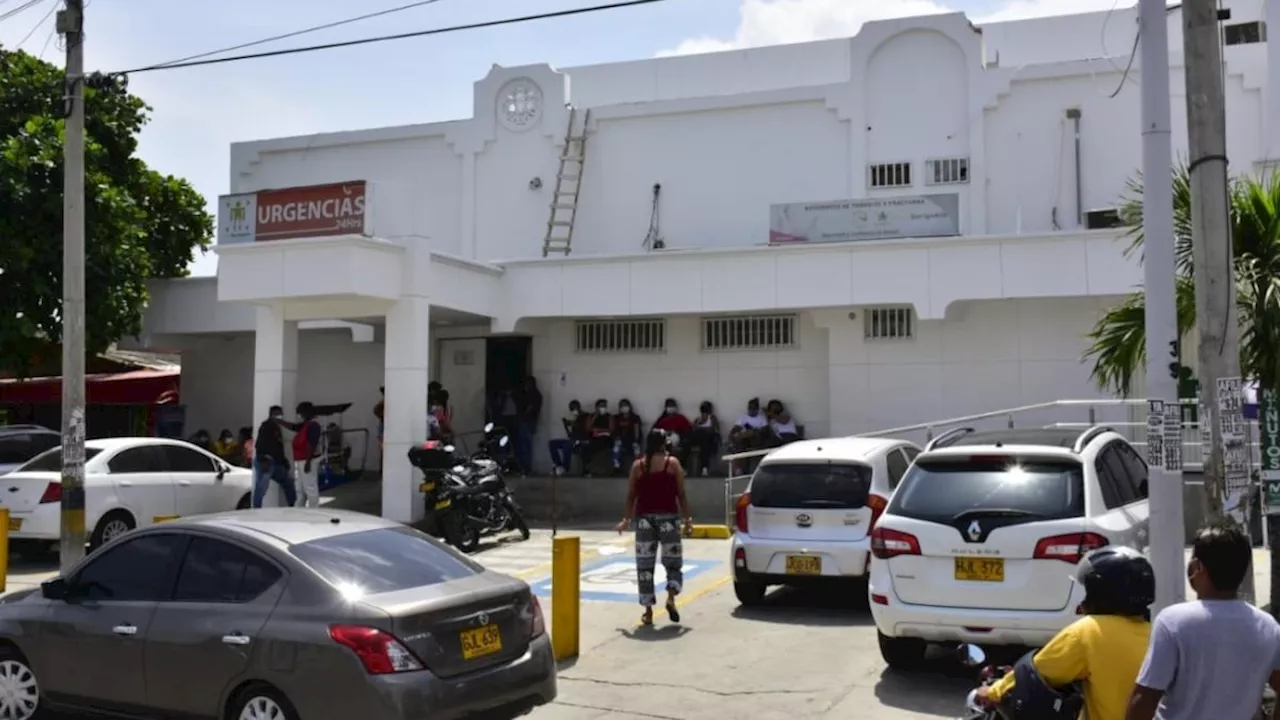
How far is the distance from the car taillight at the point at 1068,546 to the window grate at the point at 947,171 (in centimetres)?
1449

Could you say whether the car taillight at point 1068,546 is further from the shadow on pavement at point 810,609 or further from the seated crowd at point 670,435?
the seated crowd at point 670,435

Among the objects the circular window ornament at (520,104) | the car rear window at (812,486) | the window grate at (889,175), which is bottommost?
the car rear window at (812,486)

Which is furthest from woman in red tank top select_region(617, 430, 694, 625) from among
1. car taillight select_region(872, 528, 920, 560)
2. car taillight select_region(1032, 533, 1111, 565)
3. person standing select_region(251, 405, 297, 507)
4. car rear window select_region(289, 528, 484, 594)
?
person standing select_region(251, 405, 297, 507)

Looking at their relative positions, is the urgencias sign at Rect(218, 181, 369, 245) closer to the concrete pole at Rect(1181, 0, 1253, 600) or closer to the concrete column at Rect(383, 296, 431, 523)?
the concrete column at Rect(383, 296, 431, 523)

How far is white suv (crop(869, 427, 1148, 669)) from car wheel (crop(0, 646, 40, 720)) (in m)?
5.52

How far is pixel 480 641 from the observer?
649 cm

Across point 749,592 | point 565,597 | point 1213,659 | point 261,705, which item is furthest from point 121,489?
point 1213,659

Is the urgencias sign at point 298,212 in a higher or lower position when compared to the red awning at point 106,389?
higher

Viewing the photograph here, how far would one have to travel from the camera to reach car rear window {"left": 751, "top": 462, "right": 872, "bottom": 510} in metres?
10.7

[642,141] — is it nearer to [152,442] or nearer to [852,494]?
[152,442]

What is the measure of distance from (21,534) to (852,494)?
10.4 metres

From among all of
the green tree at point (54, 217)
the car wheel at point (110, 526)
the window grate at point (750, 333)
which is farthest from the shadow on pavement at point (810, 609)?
the green tree at point (54, 217)

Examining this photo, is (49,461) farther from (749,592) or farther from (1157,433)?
(1157,433)

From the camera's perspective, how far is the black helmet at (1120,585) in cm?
408
